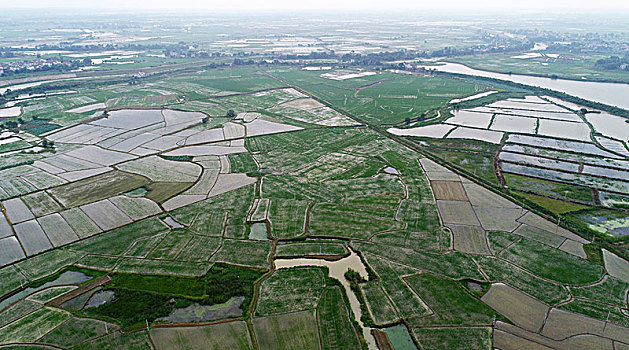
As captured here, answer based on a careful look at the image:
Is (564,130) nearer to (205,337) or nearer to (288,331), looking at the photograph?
(288,331)

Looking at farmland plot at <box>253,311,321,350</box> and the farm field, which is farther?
the farm field

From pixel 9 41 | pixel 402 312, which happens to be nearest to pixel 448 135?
pixel 402 312

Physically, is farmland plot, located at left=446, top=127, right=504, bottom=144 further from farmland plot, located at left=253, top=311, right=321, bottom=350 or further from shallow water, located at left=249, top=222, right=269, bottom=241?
farmland plot, located at left=253, top=311, right=321, bottom=350

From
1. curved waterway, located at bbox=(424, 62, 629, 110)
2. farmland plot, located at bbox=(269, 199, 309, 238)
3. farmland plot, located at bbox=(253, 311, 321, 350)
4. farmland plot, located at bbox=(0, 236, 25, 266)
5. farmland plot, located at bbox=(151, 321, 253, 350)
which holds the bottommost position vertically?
farmland plot, located at bbox=(151, 321, 253, 350)

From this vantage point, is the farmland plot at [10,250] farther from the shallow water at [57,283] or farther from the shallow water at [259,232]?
the shallow water at [259,232]

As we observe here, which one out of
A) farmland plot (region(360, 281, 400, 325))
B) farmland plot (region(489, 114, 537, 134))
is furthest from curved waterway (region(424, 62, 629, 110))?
farmland plot (region(360, 281, 400, 325))

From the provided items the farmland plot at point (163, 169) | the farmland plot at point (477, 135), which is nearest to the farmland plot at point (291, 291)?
the farmland plot at point (163, 169)
